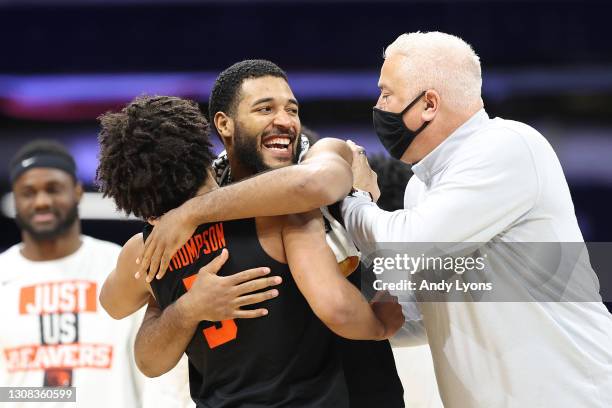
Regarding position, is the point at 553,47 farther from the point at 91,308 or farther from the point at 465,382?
the point at 465,382

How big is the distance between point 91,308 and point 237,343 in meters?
1.57

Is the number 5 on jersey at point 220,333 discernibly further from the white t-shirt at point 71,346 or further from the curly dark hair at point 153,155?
the white t-shirt at point 71,346

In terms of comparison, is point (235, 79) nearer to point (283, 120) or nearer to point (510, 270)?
point (283, 120)

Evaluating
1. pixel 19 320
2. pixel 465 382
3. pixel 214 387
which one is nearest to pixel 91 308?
pixel 19 320

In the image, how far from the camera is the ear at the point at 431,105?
7.04 feet

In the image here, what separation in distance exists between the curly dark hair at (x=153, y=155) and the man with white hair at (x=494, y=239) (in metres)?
0.41

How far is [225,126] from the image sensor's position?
2.26 meters

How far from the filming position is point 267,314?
188 centimetres

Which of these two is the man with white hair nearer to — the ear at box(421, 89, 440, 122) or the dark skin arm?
the ear at box(421, 89, 440, 122)

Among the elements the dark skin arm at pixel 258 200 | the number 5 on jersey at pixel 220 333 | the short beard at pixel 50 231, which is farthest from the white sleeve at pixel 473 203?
the short beard at pixel 50 231


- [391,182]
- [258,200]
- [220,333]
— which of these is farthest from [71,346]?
[258,200]

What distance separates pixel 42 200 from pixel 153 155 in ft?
6.23

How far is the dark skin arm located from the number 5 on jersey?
112 millimetres

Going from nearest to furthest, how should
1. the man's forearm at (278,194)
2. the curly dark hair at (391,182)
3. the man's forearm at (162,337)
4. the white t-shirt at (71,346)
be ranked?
the man's forearm at (278,194), the man's forearm at (162,337), the curly dark hair at (391,182), the white t-shirt at (71,346)
